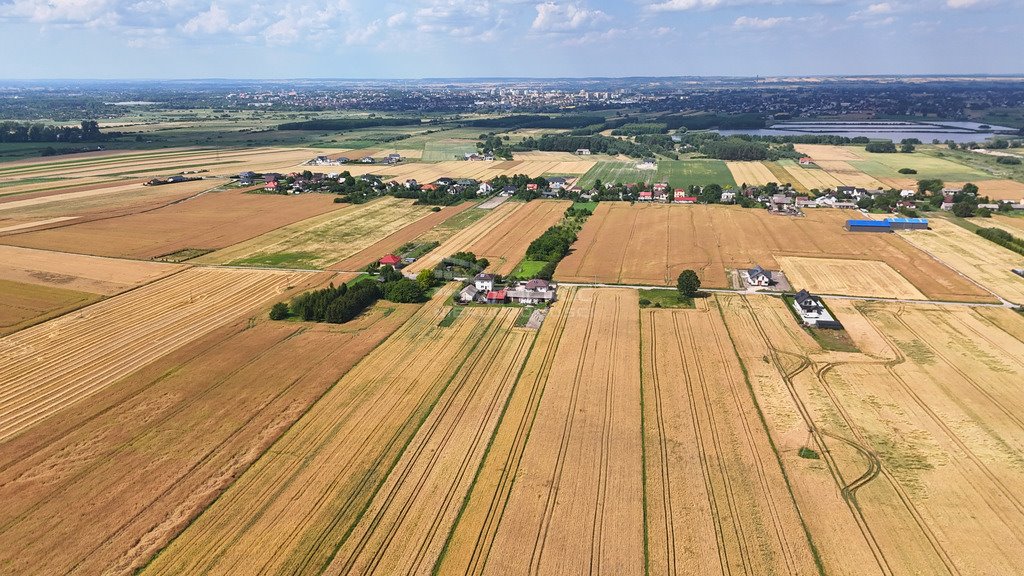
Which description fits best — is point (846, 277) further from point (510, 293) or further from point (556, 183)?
point (556, 183)

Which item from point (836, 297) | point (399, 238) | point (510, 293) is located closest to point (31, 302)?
point (399, 238)

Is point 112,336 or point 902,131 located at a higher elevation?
point 902,131

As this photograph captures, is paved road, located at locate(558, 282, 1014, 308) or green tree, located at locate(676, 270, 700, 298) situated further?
green tree, located at locate(676, 270, 700, 298)

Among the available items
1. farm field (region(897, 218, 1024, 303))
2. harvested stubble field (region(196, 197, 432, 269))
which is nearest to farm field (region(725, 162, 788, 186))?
farm field (region(897, 218, 1024, 303))

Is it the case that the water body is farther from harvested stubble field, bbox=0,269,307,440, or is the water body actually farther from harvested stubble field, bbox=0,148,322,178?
harvested stubble field, bbox=0,269,307,440

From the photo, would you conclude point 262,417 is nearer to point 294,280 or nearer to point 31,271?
point 294,280

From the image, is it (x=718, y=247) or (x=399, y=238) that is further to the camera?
(x=399, y=238)
